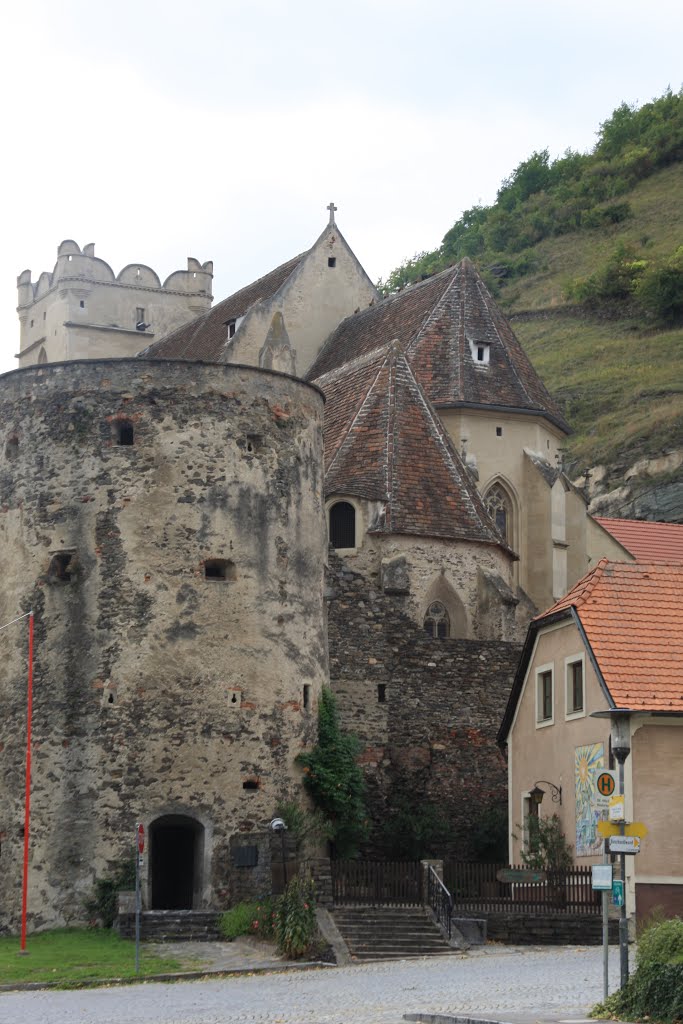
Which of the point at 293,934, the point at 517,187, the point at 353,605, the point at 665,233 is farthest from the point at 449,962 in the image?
the point at 517,187

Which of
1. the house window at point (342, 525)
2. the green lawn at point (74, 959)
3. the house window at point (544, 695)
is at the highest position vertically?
the house window at point (342, 525)

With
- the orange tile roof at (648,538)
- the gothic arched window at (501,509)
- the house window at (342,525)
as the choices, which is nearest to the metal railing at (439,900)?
the house window at (342,525)

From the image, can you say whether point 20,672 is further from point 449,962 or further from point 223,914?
point 449,962

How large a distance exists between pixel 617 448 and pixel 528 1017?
49988mm

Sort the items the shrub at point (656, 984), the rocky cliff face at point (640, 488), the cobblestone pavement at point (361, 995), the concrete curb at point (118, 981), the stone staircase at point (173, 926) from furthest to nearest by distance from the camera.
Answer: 1. the rocky cliff face at point (640, 488)
2. the stone staircase at point (173, 926)
3. the concrete curb at point (118, 981)
4. the cobblestone pavement at point (361, 995)
5. the shrub at point (656, 984)

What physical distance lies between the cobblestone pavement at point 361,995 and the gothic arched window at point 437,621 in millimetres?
16111

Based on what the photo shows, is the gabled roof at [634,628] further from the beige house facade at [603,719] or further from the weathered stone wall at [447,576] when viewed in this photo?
the weathered stone wall at [447,576]

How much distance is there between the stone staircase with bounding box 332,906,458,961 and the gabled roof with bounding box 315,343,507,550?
46.0 feet

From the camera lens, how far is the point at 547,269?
111 metres

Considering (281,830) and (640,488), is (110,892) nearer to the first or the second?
(281,830)

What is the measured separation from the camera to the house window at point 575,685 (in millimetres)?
34062

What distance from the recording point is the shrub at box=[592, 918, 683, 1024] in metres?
18.7

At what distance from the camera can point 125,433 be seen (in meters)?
37.4

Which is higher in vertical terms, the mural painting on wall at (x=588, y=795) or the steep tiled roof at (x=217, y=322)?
the steep tiled roof at (x=217, y=322)
